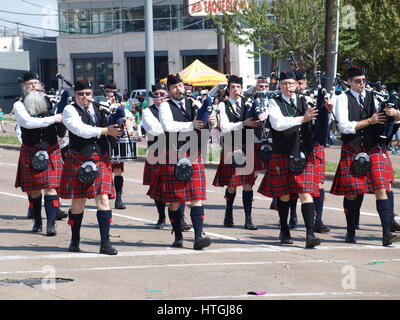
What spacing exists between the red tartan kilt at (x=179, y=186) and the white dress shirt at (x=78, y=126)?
Result: 925 millimetres

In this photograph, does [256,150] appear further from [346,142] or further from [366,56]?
[366,56]

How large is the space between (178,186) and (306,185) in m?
1.39

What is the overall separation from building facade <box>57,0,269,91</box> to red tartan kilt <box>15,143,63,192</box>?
1604 inches

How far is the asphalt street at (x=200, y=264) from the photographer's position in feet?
25.0

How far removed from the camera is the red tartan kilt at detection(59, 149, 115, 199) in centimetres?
953

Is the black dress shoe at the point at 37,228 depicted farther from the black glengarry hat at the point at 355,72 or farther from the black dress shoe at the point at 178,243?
the black glengarry hat at the point at 355,72

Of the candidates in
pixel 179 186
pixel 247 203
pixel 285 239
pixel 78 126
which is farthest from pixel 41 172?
pixel 285 239

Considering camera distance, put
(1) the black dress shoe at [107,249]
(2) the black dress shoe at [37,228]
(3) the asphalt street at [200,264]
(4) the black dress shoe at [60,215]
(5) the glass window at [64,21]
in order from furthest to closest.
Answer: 1. (5) the glass window at [64,21]
2. (4) the black dress shoe at [60,215]
3. (2) the black dress shoe at [37,228]
4. (1) the black dress shoe at [107,249]
5. (3) the asphalt street at [200,264]

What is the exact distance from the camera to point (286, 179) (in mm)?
10016

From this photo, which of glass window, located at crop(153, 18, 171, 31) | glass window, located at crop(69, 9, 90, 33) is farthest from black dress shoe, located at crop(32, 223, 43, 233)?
glass window, located at crop(69, 9, 90, 33)

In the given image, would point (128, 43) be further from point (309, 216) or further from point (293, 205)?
point (309, 216)

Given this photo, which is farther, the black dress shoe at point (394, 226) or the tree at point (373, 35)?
the tree at point (373, 35)

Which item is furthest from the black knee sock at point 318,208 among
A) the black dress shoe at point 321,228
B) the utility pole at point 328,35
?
the utility pole at point 328,35

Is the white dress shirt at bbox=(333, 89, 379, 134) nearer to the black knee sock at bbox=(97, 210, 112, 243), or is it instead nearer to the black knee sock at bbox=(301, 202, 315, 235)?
the black knee sock at bbox=(301, 202, 315, 235)
